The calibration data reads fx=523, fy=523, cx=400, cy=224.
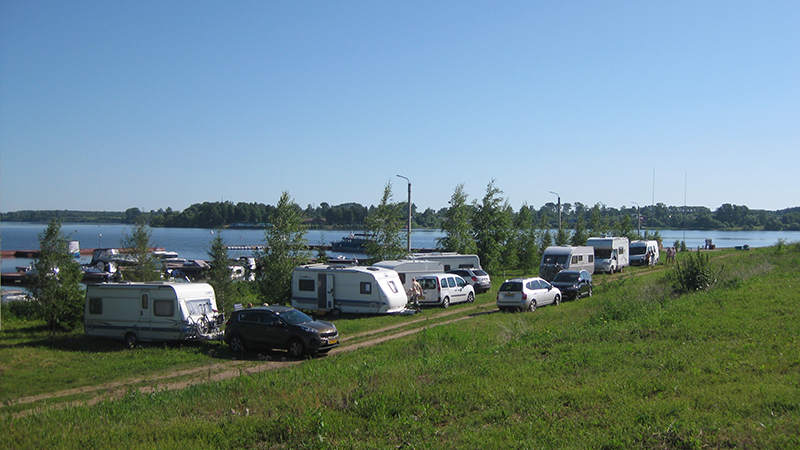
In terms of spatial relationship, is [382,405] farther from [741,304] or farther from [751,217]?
[751,217]

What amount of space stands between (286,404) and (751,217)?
167m

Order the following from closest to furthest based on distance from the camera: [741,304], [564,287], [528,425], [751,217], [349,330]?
[528,425] → [741,304] → [349,330] → [564,287] → [751,217]

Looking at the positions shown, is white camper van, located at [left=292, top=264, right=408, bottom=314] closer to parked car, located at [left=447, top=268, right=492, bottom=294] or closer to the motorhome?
parked car, located at [left=447, top=268, right=492, bottom=294]

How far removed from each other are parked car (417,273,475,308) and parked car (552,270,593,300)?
534 cm

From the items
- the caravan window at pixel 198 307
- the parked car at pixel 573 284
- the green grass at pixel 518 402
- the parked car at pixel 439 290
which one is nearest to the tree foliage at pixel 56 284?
the caravan window at pixel 198 307

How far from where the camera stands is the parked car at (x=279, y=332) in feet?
54.4

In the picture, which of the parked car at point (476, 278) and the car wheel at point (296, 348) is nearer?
the car wheel at point (296, 348)

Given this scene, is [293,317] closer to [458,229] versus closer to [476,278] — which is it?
[476,278]

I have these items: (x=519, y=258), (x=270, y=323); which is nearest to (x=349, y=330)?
(x=270, y=323)

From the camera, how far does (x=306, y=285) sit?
25.0 metres

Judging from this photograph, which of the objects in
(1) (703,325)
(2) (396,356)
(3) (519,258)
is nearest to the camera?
(1) (703,325)

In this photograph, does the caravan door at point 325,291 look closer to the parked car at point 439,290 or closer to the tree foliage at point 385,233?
the parked car at point 439,290

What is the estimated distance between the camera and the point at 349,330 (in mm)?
20328

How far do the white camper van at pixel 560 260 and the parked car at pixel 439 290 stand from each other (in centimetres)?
886
